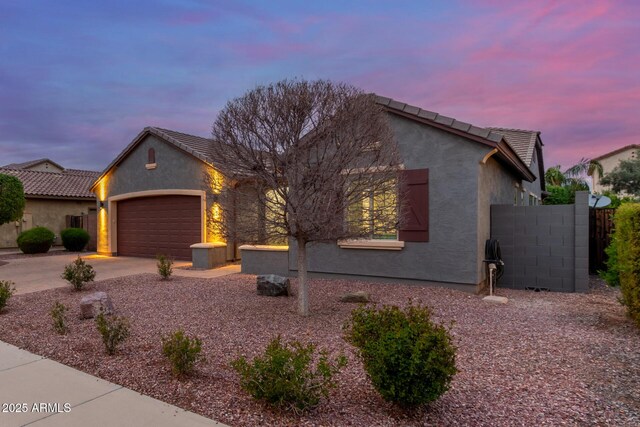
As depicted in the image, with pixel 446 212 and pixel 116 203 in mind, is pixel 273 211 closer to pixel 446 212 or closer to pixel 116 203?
pixel 446 212

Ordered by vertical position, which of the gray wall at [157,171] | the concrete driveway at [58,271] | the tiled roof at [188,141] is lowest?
the concrete driveway at [58,271]

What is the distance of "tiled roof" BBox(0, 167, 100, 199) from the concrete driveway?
773 cm

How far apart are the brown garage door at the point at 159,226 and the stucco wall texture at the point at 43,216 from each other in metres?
8.45

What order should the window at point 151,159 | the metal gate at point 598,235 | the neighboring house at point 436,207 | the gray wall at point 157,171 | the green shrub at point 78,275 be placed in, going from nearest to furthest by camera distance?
the neighboring house at point 436,207 < the green shrub at point 78,275 < the metal gate at point 598,235 < the gray wall at point 157,171 < the window at point 151,159

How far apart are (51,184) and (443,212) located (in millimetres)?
24710

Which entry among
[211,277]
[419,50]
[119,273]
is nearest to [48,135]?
[119,273]

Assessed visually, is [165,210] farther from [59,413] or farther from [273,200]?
[59,413]

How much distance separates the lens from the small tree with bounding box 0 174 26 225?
52.3 ft

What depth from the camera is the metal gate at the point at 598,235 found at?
11.0 m

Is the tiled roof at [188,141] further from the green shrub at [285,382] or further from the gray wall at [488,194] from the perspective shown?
the green shrub at [285,382]

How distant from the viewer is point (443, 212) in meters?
8.58

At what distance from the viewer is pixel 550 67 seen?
413 inches

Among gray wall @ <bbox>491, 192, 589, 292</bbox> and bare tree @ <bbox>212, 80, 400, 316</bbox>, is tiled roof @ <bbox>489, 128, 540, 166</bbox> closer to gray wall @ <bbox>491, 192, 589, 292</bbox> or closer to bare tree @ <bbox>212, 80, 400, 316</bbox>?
gray wall @ <bbox>491, 192, 589, 292</bbox>

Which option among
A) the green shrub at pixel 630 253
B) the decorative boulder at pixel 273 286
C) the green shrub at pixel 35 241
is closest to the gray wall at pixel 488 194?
the green shrub at pixel 630 253
